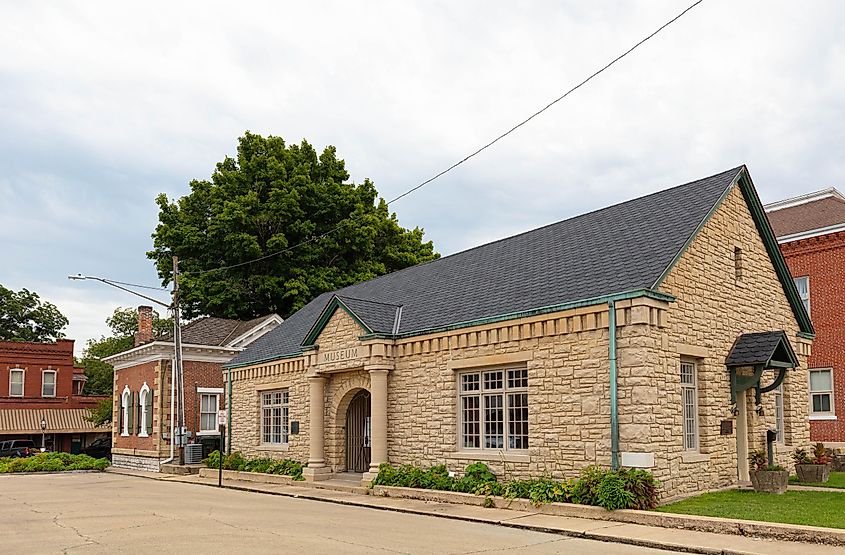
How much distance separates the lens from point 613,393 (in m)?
15.7

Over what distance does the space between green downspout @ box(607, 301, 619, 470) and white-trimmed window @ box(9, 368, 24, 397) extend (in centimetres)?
4530

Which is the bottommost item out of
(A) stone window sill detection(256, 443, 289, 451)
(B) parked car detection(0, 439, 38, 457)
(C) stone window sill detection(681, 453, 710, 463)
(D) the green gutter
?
(B) parked car detection(0, 439, 38, 457)

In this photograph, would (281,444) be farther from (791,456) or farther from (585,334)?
(791,456)

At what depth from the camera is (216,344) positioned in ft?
116

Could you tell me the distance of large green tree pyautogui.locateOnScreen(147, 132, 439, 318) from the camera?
144ft

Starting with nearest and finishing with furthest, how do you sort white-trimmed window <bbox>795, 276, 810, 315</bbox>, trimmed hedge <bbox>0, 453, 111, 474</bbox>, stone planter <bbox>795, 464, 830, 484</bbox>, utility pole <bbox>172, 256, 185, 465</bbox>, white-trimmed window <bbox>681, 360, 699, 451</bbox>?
white-trimmed window <bbox>681, 360, 699, 451</bbox> → stone planter <bbox>795, 464, 830, 484</bbox> → white-trimmed window <bbox>795, 276, 810, 315</bbox> → utility pole <bbox>172, 256, 185, 465</bbox> → trimmed hedge <bbox>0, 453, 111, 474</bbox>

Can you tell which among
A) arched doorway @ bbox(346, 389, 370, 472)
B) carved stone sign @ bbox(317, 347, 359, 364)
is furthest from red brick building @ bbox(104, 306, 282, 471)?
carved stone sign @ bbox(317, 347, 359, 364)

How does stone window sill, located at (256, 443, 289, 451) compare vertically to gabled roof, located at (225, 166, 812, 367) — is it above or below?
below

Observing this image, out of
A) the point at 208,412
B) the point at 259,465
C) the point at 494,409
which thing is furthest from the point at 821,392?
the point at 208,412

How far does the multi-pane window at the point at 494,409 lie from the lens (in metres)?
18.2

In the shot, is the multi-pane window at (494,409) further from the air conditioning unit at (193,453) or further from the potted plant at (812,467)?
the air conditioning unit at (193,453)

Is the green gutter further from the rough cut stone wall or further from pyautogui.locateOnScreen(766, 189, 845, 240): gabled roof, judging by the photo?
pyautogui.locateOnScreen(766, 189, 845, 240): gabled roof

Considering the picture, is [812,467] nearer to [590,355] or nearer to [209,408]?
[590,355]

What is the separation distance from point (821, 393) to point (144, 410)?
2696 centimetres
